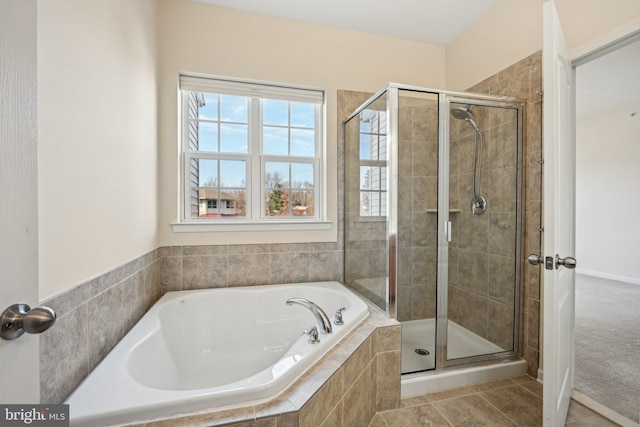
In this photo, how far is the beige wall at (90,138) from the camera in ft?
3.15

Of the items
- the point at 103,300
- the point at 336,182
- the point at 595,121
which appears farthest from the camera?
the point at 595,121

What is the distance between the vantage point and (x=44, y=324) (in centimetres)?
54

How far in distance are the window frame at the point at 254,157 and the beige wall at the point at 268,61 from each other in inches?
2.6

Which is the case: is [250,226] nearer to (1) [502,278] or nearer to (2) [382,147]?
(2) [382,147]

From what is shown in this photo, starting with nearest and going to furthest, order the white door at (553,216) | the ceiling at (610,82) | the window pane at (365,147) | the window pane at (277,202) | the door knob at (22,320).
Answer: the door knob at (22,320), the white door at (553,216), the window pane at (365,147), the window pane at (277,202), the ceiling at (610,82)

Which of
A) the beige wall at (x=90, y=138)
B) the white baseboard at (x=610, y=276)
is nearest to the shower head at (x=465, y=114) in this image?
the beige wall at (x=90, y=138)

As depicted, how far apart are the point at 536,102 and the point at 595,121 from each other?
3994 mm

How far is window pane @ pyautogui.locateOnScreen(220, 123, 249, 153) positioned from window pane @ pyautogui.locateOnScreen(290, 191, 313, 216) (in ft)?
1.93

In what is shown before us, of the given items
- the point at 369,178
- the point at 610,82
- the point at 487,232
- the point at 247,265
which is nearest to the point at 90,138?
the point at 247,265

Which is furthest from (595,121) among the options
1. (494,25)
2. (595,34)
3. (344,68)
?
(344,68)

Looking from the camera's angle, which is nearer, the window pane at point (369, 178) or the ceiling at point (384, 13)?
the window pane at point (369, 178)

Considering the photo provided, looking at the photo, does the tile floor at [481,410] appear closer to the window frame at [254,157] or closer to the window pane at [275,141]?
the window frame at [254,157]

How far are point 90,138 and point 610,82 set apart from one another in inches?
196

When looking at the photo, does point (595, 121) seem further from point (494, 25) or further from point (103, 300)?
point (103, 300)
